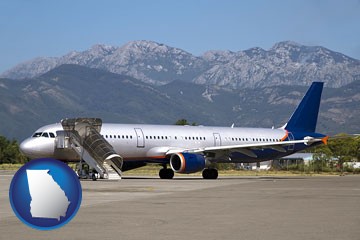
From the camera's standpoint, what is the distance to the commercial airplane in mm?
46094

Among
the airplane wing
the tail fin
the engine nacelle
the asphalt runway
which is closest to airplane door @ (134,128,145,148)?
the airplane wing

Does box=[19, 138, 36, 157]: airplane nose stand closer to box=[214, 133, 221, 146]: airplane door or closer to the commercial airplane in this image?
the commercial airplane

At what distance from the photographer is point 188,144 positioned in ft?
166

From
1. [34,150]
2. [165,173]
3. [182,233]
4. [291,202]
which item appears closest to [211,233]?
[182,233]

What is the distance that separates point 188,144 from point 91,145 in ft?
27.3

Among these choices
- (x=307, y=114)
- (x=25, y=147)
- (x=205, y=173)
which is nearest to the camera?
(x=25, y=147)

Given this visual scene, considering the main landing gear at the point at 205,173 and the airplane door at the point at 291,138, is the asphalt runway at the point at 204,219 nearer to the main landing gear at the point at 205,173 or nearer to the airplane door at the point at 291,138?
the main landing gear at the point at 205,173

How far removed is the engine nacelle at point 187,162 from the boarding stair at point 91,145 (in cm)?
444

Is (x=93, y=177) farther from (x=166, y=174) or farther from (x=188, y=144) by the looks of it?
(x=188, y=144)

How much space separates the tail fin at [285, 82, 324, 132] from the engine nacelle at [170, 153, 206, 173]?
40.6 ft

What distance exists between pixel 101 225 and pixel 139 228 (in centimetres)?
93

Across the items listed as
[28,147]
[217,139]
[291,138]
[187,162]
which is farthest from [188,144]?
[28,147]

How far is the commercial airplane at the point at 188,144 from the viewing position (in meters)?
46.1

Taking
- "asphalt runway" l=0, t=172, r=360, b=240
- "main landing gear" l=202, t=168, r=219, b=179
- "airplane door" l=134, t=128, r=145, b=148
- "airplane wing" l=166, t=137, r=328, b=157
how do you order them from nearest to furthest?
"asphalt runway" l=0, t=172, r=360, b=240 → "airplane door" l=134, t=128, r=145, b=148 → "airplane wing" l=166, t=137, r=328, b=157 → "main landing gear" l=202, t=168, r=219, b=179
